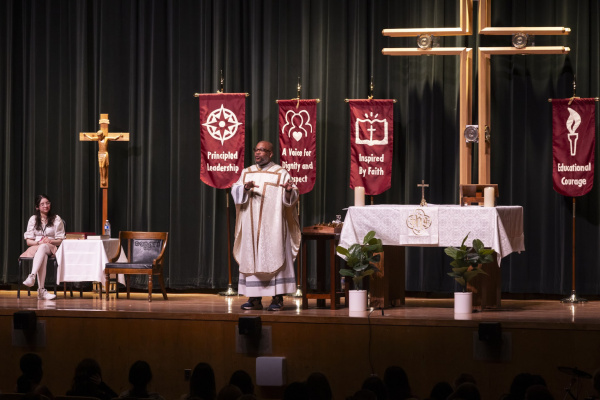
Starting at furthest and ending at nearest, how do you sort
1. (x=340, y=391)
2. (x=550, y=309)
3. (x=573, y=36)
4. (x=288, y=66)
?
(x=288, y=66)
(x=573, y=36)
(x=550, y=309)
(x=340, y=391)

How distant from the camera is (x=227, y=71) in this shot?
1059cm

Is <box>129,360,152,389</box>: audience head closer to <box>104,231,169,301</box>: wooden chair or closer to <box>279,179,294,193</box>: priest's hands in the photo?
<box>279,179,294,193</box>: priest's hands

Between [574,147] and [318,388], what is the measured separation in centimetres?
580

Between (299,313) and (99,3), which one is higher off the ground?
(99,3)

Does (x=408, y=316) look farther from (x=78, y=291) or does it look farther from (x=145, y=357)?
(x=78, y=291)

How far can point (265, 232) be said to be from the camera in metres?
8.01

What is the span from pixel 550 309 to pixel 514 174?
6.42 feet

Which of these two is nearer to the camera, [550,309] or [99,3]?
[550,309]

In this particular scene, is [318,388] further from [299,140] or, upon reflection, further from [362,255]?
[299,140]

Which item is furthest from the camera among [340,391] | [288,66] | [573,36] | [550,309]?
[288,66]

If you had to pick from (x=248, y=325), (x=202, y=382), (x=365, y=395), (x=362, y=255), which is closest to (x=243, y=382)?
(x=202, y=382)

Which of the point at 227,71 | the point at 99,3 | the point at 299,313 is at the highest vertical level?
the point at 99,3

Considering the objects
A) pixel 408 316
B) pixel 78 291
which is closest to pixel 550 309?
pixel 408 316

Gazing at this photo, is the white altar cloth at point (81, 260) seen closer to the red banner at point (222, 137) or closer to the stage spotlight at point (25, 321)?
the red banner at point (222, 137)
